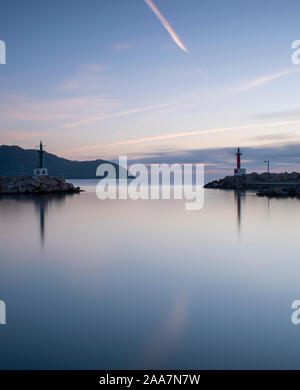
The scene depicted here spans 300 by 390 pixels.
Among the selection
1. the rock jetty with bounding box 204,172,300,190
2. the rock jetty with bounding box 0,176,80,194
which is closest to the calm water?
the rock jetty with bounding box 0,176,80,194

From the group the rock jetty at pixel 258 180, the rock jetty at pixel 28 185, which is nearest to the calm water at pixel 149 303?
the rock jetty at pixel 28 185

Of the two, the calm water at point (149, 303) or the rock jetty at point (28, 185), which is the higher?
the rock jetty at point (28, 185)

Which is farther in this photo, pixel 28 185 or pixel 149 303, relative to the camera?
pixel 28 185

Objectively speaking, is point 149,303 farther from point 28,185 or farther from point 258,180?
point 258,180

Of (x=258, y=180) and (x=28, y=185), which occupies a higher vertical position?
(x=258, y=180)

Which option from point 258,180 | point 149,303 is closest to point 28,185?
point 149,303

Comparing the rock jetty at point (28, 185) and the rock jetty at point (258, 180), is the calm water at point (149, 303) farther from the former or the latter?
the rock jetty at point (258, 180)

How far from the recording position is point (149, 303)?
722 cm

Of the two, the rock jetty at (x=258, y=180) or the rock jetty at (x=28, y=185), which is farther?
the rock jetty at (x=258, y=180)

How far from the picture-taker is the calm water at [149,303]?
4.91 meters

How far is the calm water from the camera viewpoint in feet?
16.1
